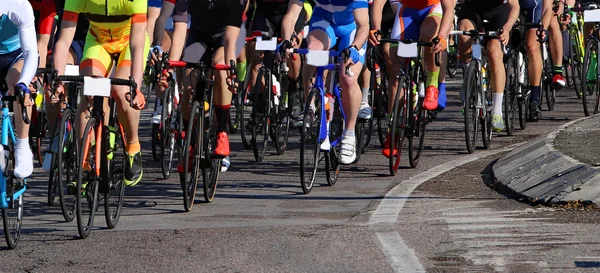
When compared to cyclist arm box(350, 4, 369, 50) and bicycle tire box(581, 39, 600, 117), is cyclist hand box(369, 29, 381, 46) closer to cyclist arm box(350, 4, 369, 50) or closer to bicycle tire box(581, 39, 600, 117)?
cyclist arm box(350, 4, 369, 50)

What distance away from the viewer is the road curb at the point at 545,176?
10.4 metres

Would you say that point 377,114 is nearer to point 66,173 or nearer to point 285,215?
point 285,215

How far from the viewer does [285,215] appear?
10.5m

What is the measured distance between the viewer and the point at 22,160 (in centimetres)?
925

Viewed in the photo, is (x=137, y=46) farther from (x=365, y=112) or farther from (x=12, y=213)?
(x=365, y=112)

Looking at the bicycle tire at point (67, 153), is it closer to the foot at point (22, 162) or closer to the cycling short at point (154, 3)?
the foot at point (22, 162)

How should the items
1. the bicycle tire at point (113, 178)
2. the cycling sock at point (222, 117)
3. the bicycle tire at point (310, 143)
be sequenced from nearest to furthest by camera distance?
1. the bicycle tire at point (113, 178)
2. the cycling sock at point (222, 117)
3. the bicycle tire at point (310, 143)

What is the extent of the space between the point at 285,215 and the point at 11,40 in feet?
7.52

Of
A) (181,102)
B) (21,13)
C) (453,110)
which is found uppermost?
(21,13)

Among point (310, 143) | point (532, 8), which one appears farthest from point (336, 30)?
point (532, 8)

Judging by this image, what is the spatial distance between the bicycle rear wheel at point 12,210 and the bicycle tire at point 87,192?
0.37m

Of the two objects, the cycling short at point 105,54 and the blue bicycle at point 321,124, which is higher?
the cycling short at point 105,54

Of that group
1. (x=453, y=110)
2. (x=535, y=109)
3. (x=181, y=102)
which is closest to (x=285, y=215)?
(x=181, y=102)

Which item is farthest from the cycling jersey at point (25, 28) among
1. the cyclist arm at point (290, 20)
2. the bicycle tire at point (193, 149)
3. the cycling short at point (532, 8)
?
the cycling short at point (532, 8)
